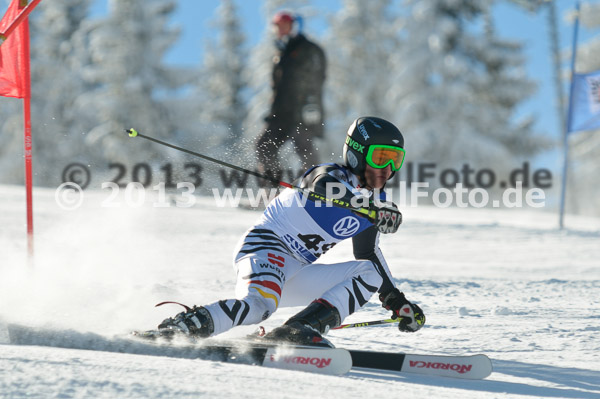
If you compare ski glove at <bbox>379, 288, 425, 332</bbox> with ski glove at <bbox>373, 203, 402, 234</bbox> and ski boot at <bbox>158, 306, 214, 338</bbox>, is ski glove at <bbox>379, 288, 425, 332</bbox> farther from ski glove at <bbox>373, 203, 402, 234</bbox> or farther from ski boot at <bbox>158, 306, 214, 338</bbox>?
ski boot at <bbox>158, 306, 214, 338</bbox>

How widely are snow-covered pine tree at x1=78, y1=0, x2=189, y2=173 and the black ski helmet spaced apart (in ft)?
85.9

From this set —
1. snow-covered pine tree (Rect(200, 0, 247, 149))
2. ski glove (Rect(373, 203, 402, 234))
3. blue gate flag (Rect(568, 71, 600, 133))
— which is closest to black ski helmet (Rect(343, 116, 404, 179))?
ski glove (Rect(373, 203, 402, 234))

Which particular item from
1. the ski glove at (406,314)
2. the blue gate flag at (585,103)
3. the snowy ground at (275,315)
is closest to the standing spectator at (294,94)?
the snowy ground at (275,315)

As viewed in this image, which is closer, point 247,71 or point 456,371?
point 456,371

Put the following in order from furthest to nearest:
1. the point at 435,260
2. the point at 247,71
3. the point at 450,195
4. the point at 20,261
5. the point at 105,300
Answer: the point at 247,71
the point at 450,195
the point at 435,260
the point at 20,261
the point at 105,300

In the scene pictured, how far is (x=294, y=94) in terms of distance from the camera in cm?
917

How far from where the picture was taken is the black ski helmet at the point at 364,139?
360cm

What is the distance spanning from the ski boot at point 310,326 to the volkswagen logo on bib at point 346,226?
0.44 metres

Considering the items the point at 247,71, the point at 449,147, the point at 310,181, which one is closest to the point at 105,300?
the point at 310,181

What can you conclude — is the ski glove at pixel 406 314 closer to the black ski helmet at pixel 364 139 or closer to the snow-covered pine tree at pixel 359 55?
the black ski helmet at pixel 364 139

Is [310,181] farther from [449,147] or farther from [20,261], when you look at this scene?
[449,147]

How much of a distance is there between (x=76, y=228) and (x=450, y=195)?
59.2 feet

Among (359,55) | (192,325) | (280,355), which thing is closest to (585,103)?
(280,355)

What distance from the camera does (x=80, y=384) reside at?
84.0 inches
